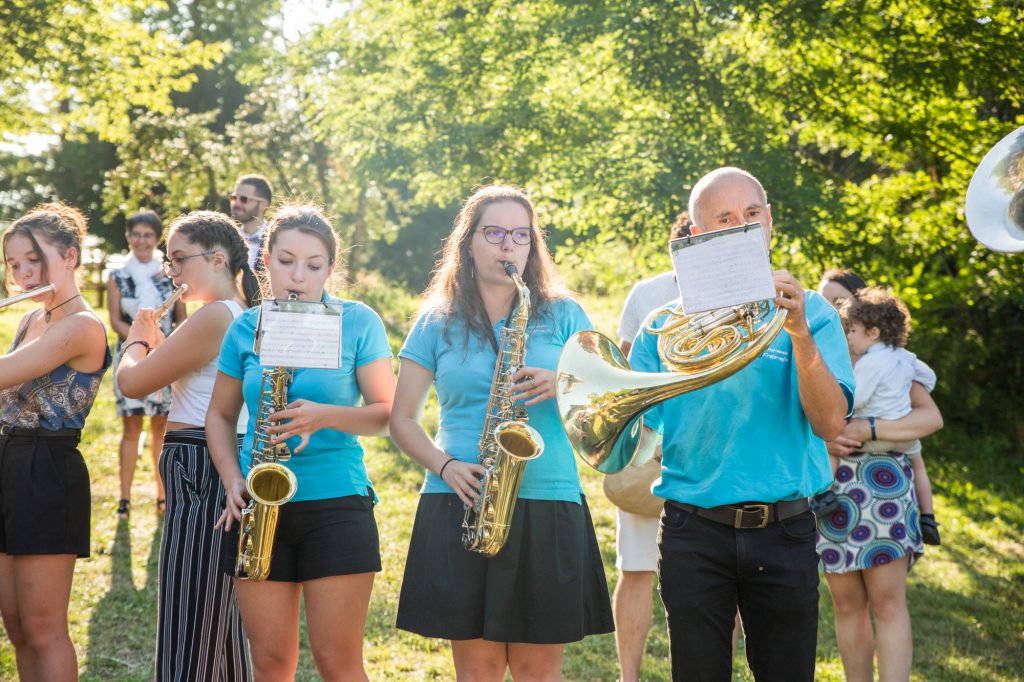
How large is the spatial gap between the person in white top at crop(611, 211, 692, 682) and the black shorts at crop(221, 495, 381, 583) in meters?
1.74

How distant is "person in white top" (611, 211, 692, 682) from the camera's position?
172 inches

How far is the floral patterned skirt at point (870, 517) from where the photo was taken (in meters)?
4.13

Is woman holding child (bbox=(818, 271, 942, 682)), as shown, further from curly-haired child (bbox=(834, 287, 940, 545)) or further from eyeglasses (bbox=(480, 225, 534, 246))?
eyeglasses (bbox=(480, 225, 534, 246))

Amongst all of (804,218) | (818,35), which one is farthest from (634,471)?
(818,35)

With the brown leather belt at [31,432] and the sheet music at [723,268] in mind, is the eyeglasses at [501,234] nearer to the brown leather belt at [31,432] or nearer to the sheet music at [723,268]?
the sheet music at [723,268]

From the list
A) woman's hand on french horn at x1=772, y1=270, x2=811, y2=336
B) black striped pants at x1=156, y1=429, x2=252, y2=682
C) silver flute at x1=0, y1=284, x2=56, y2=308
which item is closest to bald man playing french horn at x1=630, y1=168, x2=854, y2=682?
woman's hand on french horn at x1=772, y1=270, x2=811, y2=336

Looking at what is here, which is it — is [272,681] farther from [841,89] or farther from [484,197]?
[841,89]

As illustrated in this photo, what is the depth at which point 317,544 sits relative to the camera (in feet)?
9.72

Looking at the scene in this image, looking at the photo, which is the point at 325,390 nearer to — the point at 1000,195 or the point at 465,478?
the point at 465,478

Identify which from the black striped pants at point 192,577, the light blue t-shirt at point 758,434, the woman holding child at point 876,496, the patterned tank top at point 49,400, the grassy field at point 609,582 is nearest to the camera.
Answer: the light blue t-shirt at point 758,434

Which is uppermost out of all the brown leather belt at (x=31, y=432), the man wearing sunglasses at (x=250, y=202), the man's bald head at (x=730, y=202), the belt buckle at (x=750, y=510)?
the man wearing sunglasses at (x=250, y=202)

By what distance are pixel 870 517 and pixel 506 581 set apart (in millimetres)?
2084

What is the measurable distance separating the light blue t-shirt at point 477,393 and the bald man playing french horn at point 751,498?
0.37 meters

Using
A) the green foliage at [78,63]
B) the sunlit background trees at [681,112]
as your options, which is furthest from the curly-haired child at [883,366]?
the green foliage at [78,63]
